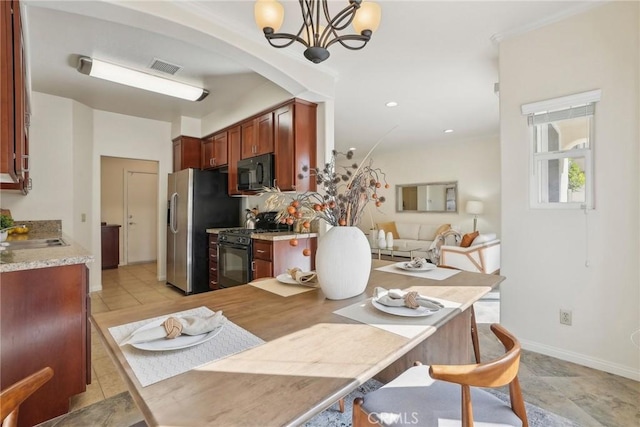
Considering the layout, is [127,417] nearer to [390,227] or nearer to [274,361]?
[274,361]

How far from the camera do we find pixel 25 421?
5.15 ft

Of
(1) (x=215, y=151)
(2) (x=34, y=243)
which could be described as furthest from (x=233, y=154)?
(2) (x=34, y=243)

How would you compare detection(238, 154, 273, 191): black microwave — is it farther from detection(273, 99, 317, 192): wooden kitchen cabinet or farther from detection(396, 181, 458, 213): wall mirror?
detection(396, 181, 458, 213): wall mirror

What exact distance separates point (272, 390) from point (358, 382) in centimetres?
20

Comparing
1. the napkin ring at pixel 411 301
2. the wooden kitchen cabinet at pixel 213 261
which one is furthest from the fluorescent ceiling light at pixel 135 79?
the napkin ring at pixel 411 301

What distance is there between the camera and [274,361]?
2.52ft

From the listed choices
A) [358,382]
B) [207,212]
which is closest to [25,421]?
[358,382]

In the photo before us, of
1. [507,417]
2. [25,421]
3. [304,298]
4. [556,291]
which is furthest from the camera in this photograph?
[556,291]

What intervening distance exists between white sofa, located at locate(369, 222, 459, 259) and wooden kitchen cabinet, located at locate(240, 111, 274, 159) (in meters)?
2.72

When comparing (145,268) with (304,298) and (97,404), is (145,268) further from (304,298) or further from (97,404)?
(304,298)

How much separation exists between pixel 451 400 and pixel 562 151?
2153 millimetres

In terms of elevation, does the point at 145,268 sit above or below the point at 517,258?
below

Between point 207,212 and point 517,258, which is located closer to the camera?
point 517,258

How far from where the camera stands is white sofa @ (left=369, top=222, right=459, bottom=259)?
5.63m
